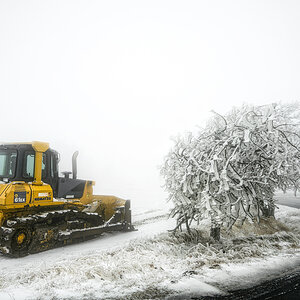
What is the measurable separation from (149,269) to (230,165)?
9.95 feet

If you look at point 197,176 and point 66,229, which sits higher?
point 197,176

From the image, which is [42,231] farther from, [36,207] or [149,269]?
[149,269]

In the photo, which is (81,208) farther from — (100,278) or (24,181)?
(100,278)

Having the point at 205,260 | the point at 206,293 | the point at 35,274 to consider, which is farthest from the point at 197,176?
the point at 35,274

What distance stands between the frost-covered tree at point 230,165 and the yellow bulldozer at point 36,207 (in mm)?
3797

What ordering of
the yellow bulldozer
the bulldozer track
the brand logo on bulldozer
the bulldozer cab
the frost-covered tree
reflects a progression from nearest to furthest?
the frost-covered tree
the bulldozer track
the yellow bulldozer
the brand logo on bulldozer
the bulldozer cab

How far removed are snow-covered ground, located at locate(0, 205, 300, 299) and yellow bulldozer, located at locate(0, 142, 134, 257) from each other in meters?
0.47

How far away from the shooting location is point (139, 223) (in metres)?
12.7

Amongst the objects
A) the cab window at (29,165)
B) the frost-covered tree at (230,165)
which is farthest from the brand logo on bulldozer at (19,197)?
the frost-covered tree at (230,165)

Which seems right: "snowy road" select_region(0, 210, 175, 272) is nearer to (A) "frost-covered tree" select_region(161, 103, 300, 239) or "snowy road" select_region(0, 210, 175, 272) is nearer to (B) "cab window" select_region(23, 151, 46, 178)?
(B) "cab window" select_region(23, 151, 46, 178)

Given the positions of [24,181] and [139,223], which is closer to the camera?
[24,181]

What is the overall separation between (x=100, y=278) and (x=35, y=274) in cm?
137

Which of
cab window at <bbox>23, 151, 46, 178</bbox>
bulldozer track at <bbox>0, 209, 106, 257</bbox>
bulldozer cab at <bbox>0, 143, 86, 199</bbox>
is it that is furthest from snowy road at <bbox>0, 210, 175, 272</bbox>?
cab window at <bbox>23, 151, 46, 178</bbox>

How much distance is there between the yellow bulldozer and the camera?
6.89 meters
